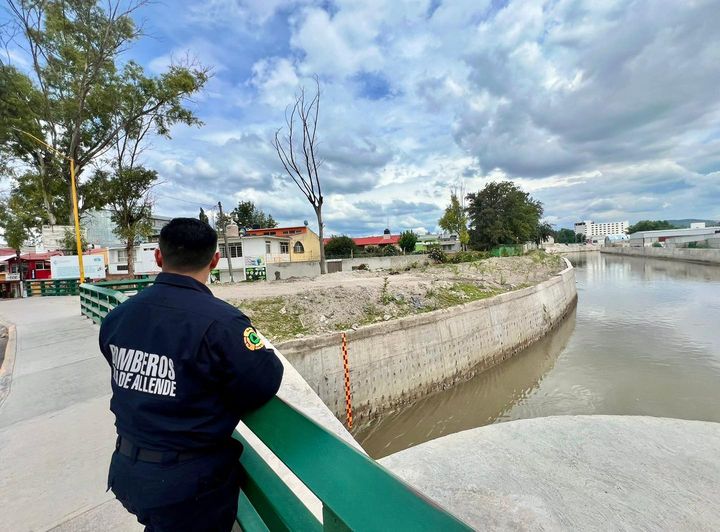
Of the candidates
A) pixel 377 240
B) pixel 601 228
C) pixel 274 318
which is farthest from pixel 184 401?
pixel 601 228

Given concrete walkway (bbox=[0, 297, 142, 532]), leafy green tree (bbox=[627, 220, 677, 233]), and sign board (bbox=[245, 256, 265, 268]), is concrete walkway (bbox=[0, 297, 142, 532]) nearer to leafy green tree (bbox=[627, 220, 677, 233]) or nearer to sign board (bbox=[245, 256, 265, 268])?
sign board (bbox=[245, 256, 265, 268])

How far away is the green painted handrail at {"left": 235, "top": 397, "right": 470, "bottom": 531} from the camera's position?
0.65m

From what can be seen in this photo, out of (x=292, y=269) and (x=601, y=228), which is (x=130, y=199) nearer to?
(x=292, y=269)

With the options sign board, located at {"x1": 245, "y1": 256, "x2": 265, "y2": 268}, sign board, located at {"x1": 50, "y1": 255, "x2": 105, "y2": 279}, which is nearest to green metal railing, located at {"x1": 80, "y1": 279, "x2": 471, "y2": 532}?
sign board, located at {"x1": 50, "y1": 255, "x2": 105, "y2": 279}

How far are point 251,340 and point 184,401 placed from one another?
0.29m

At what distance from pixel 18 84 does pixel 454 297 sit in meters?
21.2

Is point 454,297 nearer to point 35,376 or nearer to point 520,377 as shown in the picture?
point 520,377

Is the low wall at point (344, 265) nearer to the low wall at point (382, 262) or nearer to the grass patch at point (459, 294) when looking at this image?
the low wall at point (382, 262)

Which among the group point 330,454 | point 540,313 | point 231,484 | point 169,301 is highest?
point 169,301

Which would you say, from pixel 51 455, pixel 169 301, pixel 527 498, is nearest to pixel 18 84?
pixel 51 455

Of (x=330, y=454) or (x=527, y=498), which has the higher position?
(x=330, y=454)

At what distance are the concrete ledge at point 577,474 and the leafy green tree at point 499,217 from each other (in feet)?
126

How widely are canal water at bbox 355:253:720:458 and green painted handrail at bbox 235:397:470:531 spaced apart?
→ 23.3 feet

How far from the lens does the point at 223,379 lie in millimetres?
1163
